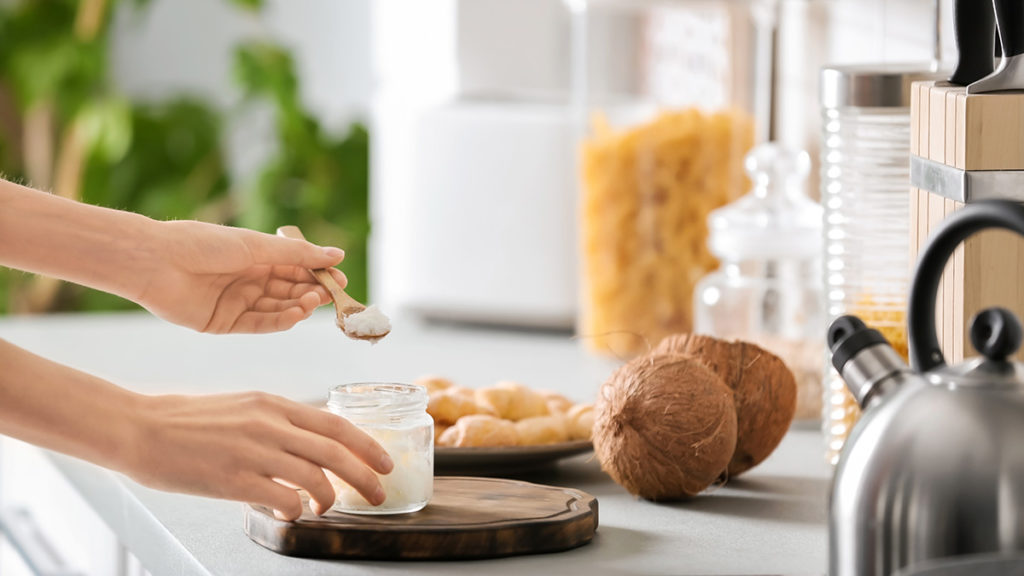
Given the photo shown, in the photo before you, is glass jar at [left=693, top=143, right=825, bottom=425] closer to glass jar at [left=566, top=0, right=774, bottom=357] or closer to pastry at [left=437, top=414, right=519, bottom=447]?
glass jar at [left=566, top=0, right=774, bottom=357]

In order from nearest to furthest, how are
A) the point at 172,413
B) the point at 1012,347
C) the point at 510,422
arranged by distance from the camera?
1. the point at 1012,347
2. the point at 172,413
3. the point at 510,422

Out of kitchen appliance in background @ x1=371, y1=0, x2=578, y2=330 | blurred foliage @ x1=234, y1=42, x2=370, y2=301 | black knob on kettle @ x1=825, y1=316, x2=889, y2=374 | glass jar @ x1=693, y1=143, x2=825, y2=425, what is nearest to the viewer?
black knob on kettle @ x1=825, y1=316, x2=889, y2=374

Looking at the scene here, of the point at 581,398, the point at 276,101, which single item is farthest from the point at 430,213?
the point at 276,101

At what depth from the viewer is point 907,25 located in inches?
59.8

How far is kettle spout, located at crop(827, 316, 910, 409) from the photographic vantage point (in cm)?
79

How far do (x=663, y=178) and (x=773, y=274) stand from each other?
0.20 metres

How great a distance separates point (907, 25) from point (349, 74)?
2515 millimetres

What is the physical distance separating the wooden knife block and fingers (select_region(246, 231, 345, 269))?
418mm

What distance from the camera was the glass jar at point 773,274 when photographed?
1383 mm

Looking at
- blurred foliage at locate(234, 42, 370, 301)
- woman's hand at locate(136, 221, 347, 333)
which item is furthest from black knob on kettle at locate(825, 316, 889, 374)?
blurred foliage at locate(234, 42, 370, 301)

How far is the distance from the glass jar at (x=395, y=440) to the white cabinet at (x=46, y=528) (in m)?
0.27

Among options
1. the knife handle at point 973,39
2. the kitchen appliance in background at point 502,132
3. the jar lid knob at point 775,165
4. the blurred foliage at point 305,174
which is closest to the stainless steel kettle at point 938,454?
the knife handle at point 973,39

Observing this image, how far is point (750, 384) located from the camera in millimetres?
1080

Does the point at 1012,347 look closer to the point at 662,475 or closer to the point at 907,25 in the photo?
the point at 662,475
